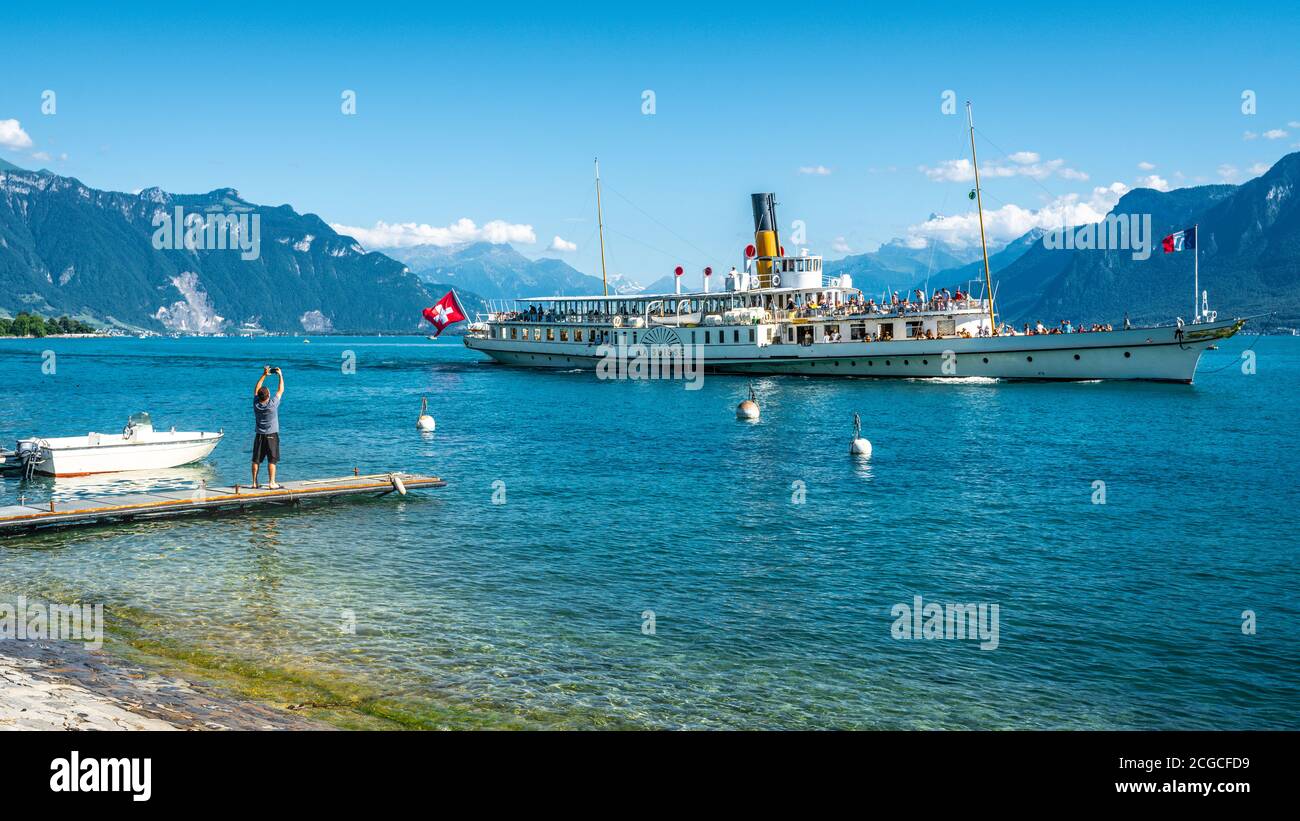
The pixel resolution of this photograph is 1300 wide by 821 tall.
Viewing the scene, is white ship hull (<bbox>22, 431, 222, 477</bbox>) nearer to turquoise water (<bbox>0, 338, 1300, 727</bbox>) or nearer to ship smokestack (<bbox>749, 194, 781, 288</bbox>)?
turquoise water (<bbox>0, 338, 1300, 727</bbox>)

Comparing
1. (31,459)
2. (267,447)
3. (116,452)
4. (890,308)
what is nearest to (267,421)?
(267,447)

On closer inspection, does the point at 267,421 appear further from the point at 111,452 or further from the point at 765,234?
the point at 765,234

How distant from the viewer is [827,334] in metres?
95.6

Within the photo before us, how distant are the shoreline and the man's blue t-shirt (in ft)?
39.0

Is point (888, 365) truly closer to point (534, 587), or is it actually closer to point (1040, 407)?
point (1040, 407)

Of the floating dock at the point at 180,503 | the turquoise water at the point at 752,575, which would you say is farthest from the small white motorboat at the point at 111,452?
the floating dock at the point at 180,503

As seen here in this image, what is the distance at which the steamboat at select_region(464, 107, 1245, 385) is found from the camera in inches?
3172

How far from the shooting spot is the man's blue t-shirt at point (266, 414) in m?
27.9

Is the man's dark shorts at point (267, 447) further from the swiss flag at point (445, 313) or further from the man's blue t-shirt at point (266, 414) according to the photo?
the swiss flag at point (445, 313)

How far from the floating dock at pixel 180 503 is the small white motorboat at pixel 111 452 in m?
5.80
